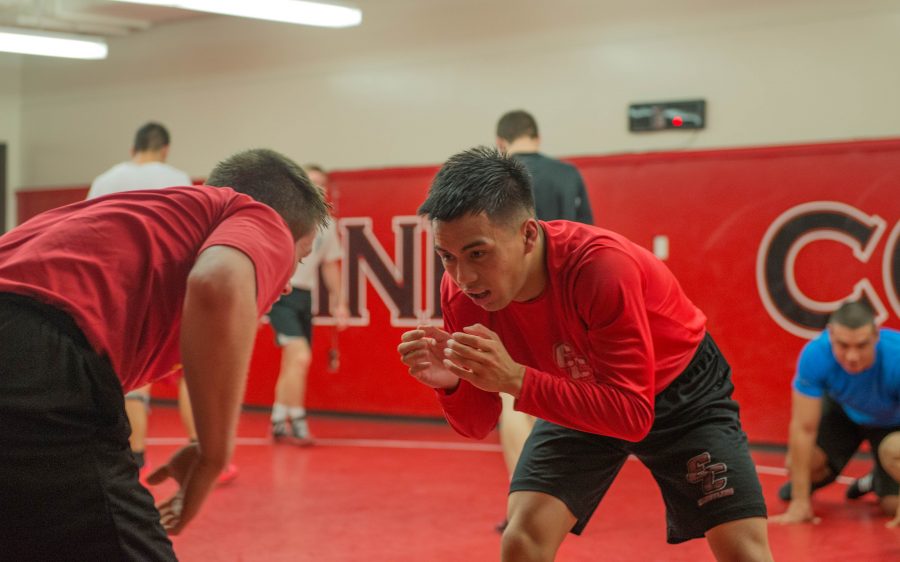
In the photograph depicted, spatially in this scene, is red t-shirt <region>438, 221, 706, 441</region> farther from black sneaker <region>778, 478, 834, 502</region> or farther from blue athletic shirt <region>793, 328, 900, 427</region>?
black sneaker <region>778, 478, 834, 502</region>

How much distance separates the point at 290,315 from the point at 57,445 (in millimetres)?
5791

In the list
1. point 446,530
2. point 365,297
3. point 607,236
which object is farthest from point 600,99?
point 607,236

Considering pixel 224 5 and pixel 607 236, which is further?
pixel 224 5

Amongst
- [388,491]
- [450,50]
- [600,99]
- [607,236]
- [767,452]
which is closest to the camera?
[607,236]

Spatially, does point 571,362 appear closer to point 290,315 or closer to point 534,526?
point 534,526

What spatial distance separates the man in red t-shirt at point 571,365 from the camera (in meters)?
2.60

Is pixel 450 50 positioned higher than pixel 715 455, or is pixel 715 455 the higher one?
pixel 450 50

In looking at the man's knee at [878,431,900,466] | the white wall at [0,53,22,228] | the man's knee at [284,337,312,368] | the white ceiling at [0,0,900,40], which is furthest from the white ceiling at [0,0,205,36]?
the man's knee at [878,431,900,466]

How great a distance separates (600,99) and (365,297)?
263 centimetres

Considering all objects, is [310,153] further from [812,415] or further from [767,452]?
[812,415]

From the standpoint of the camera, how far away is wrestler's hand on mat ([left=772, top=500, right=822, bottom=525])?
5.28 meters

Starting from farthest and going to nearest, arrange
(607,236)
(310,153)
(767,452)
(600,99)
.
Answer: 1. (310,153)
2. (600,99)
3. (767,452)
4. (607,236)

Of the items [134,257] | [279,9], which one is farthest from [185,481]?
[279,9]

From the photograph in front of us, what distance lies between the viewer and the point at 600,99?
324 inches
